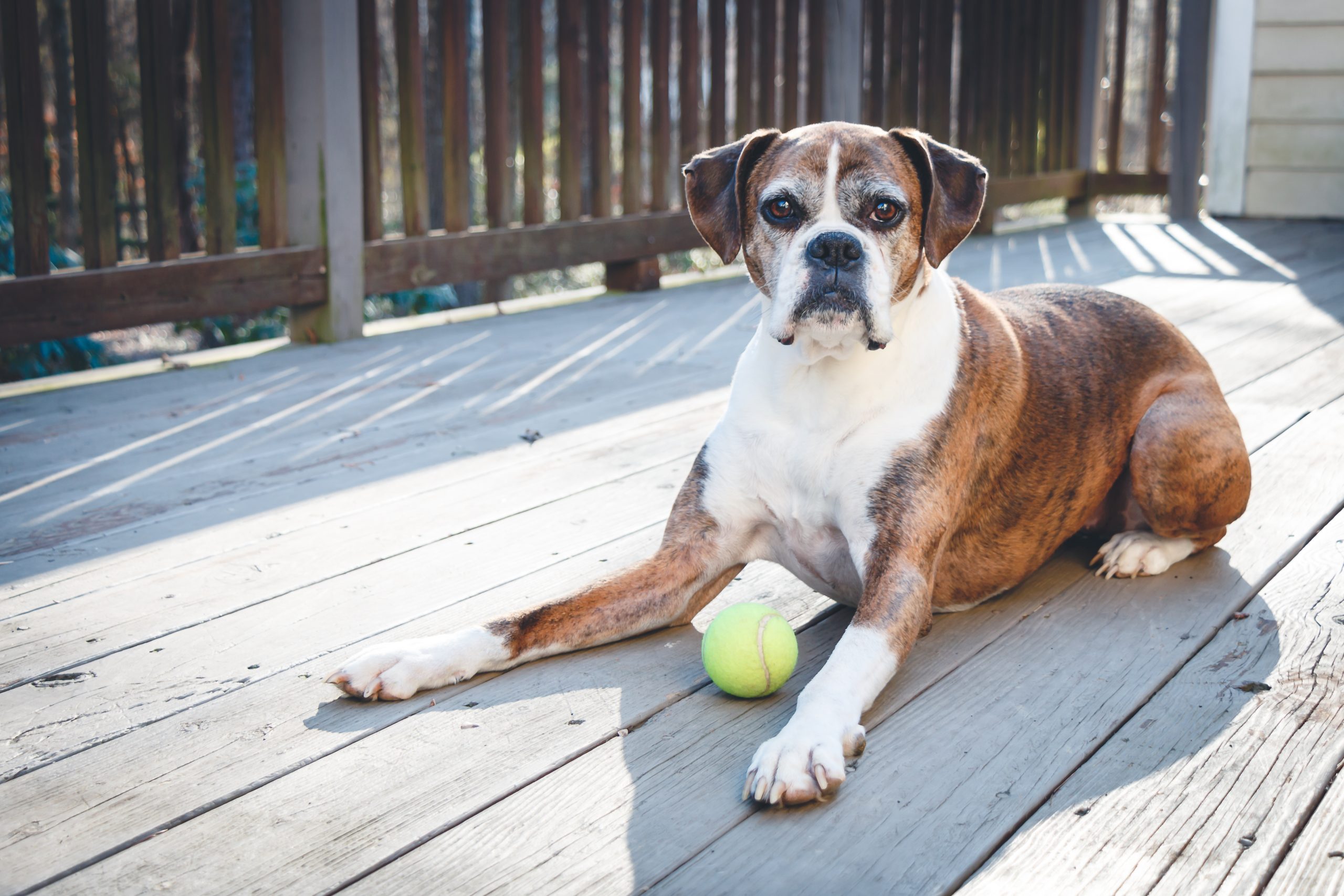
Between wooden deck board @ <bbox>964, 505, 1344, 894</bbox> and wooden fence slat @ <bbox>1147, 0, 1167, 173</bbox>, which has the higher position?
wooden fence slat @ <bbox>1147, 0, 1167, 173</bbox>

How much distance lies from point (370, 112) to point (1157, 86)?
7.36 meters

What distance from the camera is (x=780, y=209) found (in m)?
2.48

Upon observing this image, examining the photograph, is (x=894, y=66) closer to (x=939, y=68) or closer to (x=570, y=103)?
(x=939, y=68)

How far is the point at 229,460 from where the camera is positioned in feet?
12.1

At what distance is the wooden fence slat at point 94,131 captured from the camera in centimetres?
448

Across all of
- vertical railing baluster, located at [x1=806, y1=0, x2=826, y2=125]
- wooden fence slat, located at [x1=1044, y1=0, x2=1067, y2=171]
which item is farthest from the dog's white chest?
wooden fence slat, located at [x1=1044, y1=0, x2=1067, y2=171]

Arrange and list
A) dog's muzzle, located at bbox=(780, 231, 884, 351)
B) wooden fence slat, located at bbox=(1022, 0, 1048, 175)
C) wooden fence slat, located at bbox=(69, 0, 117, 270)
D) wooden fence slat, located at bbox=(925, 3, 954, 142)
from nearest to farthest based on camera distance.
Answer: dog's muzzle, located at bbox=(780, 231, 884, 351) → wooden fence slat, located at bbox=(69, 0, 117, 270) → wooden fence slat, located at bbox=(925, 3, 954, 142) → wooden fence slat, located at bbox=(1022, 0, 1048, 175)

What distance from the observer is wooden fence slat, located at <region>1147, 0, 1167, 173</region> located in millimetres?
10195

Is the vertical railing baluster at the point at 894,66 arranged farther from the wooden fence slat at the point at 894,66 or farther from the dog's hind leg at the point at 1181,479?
the dog's hind leg at the point at 1181,479

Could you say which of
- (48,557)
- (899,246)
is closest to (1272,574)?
(899,246)

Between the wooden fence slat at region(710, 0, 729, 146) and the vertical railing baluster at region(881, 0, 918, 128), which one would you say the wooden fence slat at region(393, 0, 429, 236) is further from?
the vertical railing baluster at region(881, 0, 918, 128)

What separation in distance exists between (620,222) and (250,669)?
4.85m

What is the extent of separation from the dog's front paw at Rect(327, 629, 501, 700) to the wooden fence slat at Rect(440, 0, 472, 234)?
3.91 m

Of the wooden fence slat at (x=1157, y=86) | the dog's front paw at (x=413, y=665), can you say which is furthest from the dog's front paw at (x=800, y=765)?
the wooden fence slat at (x=1157, y=86)
